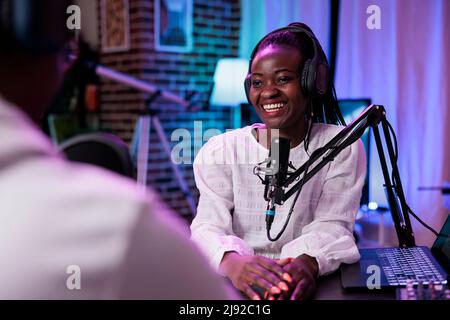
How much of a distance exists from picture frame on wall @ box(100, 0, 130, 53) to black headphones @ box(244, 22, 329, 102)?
130 cm

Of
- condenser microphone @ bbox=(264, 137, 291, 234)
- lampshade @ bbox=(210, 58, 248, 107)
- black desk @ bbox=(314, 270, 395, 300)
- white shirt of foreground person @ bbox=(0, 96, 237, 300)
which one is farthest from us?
lampshade @ bbox=(210, 58, 248, 107)

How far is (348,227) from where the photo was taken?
100cm

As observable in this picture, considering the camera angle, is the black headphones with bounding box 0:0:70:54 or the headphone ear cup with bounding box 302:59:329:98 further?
the headphone ear cup with bounding box 302:59:329:98

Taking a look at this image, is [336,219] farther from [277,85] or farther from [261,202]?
[277,85]

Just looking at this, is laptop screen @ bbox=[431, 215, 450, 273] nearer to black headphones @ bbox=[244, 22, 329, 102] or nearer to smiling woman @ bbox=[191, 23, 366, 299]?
smiling woman @ bbox=[191, 23, 366, 299]

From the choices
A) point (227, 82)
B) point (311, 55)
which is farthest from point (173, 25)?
point (311, 55)

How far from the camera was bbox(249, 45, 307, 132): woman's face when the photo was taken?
105 centimetres

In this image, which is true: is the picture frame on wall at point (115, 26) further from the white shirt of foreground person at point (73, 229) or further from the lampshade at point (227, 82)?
the white shirt of foreground person at point (73, 229)

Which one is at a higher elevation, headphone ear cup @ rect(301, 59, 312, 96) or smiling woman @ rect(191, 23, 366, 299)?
headphone ear cup @ rect(301, 59, 312, 96)

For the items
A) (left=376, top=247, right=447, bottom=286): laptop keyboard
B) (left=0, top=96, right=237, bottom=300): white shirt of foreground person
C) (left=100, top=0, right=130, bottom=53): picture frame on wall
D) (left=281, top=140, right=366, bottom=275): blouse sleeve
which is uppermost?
(left=100, top=0, right=130, bottom=53): picture frame on wall

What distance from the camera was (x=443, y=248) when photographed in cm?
93

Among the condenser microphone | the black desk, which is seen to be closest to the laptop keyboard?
the black desk

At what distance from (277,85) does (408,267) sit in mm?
418
